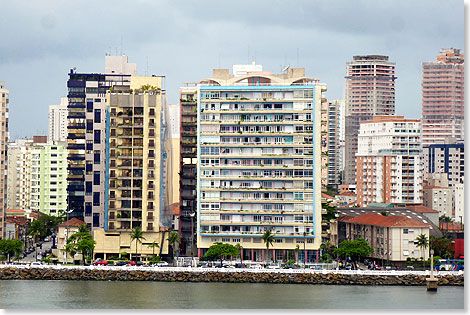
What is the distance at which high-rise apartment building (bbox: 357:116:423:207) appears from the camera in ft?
373

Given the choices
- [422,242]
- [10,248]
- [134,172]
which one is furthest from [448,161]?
[10,248]

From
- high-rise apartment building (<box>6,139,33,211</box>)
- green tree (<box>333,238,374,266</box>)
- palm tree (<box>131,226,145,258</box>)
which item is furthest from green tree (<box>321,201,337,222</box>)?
high-rise apartment building (<box>6,139,33,211</box>)

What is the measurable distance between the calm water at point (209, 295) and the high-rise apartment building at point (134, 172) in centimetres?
858

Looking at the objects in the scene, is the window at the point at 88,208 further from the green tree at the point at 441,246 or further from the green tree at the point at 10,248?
the green tree at the point at 441,246

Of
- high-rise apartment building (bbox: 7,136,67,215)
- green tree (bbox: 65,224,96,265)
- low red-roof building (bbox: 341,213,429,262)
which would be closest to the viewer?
green tree (bbox: 65,224,96,265)

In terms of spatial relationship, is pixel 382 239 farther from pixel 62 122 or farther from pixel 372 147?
pixel 62 122

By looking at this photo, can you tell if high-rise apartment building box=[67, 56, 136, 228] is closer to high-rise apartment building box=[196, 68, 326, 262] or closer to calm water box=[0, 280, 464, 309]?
high-rise apartment building box=[196, 68, 326, 262]

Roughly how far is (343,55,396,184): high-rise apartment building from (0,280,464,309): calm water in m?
123

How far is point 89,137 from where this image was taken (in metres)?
87.8

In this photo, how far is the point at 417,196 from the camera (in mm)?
113250

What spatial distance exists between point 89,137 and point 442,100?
115 m

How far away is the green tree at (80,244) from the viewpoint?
246 ft

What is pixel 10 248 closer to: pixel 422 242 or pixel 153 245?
pixel 153 245

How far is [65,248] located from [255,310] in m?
28.4
